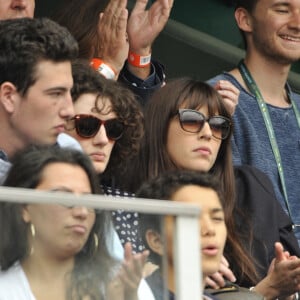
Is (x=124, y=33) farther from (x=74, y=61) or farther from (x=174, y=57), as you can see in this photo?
(x=174, y=57)

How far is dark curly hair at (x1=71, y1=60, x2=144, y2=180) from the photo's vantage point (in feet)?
21.0

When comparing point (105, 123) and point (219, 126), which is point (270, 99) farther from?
point (105, 123)

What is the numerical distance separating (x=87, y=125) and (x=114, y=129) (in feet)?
0.43

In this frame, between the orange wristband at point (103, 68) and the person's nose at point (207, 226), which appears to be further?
the orange wristband at point (103, 68)

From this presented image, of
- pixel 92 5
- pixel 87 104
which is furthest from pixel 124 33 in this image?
pixel 87 104

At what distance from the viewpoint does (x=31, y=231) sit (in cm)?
437

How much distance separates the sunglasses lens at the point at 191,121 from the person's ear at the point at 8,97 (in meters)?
0.98

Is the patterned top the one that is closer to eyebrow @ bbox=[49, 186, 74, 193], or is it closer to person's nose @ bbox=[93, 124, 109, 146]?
eyebrow @ bbox=[49, 186, 74, 193]

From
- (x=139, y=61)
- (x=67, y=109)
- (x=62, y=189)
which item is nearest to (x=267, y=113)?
(x=139, y=61)

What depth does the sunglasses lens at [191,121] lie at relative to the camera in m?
6.73

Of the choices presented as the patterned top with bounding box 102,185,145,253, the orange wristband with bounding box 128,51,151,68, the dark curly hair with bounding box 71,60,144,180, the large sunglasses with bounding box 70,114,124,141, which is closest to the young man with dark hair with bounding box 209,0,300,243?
the orange wristband with bounding box 128,51,151,68

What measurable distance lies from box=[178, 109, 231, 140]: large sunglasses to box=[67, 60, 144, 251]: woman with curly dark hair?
30 cm

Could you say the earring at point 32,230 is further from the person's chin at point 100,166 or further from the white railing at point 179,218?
the person's chin at point 100,166

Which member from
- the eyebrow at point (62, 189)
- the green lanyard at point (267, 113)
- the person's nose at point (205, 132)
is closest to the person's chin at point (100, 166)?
the person's nose at point (205, 132)
